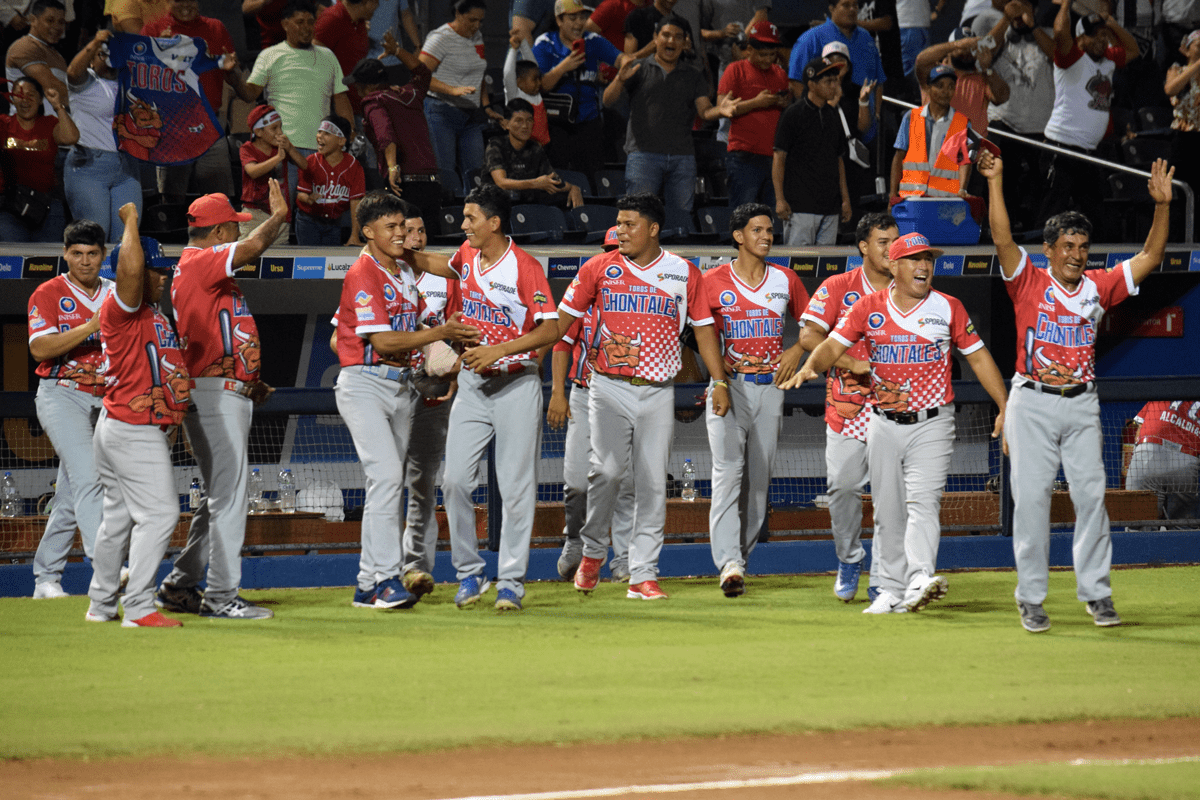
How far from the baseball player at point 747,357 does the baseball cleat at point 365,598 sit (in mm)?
1920

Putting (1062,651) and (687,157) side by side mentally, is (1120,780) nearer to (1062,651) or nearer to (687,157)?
(1062,651)

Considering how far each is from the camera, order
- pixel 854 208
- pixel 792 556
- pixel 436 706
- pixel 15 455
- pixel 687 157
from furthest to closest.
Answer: pixel 854 208 < pixel 687 157 < pixel 792 556 < pixel 15 455 < pixel 436 706

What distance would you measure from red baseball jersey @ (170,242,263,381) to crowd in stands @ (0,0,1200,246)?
383cm

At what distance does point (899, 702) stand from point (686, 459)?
4.77 m

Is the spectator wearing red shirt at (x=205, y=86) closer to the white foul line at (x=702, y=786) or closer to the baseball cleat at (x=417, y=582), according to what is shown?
the baseball cleat at (x=417, y=582)

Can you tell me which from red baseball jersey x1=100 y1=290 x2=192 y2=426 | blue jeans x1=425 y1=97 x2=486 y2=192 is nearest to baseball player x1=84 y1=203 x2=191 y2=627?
red baseball jersey x1=100 y1=290 x2=192 y2=426

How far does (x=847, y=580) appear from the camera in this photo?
777 centimetres

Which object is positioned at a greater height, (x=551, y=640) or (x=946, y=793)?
(x=946, y=793)

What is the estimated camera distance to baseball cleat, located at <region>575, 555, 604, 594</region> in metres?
7.84

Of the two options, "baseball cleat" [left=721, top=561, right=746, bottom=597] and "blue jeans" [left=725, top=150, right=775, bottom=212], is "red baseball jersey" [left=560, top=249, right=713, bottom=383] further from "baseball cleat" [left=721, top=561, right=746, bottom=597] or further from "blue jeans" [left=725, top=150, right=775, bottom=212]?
"blue jeans" [left=725, top=150, right=775, bottom=212]

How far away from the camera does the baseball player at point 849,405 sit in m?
7.62

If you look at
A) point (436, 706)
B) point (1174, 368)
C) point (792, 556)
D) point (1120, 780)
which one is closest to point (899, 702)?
point (1120, 780)

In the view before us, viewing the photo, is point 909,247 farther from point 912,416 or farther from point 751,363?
point 751,363

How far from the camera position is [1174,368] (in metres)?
12.7
